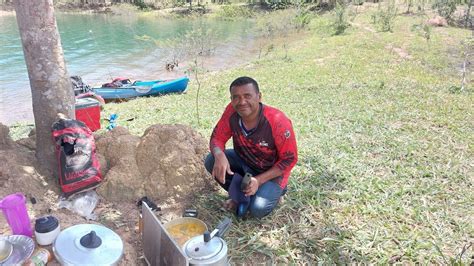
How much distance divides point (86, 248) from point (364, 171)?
114 inches

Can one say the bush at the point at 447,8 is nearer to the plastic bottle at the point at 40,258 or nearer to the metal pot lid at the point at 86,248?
the metal pot lid at the point at 86,248

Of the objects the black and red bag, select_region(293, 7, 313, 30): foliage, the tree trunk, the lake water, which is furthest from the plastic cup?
select_region(293, 7, 313, 30): foliage

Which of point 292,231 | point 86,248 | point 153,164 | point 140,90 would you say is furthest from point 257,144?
point 140,90

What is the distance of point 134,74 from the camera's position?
15.2m

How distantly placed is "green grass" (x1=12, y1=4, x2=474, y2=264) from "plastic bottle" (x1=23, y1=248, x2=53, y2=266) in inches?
46.8

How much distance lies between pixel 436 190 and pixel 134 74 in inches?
535

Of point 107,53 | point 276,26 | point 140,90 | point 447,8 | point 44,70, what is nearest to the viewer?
point 44,70

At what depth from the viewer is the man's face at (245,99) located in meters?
2.63

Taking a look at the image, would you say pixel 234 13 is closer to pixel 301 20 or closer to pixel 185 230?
pixel 301 20

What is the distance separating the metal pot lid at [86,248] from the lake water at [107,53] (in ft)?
27.0

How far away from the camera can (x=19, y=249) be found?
204 centimetres

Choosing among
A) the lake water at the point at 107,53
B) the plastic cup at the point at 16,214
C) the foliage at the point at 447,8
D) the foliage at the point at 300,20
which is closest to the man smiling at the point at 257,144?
the plastic cup at the point at 16,214

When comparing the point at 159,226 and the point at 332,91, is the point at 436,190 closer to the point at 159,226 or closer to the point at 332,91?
the point at 159,226

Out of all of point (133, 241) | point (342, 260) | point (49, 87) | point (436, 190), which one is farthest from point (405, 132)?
point (49, 87)
